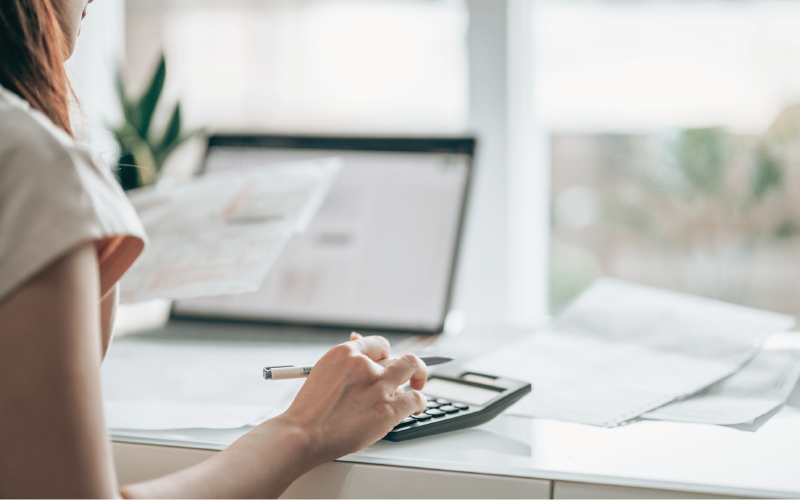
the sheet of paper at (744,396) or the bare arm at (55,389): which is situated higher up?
the bare arm at (55,389)

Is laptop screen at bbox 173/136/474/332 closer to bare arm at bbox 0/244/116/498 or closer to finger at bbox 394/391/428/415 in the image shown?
finger at bbox 394/391/428/415

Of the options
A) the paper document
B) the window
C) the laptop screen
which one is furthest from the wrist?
the window

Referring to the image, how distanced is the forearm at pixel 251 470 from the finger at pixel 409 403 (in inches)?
3.2

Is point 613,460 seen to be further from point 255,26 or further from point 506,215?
point 255,26

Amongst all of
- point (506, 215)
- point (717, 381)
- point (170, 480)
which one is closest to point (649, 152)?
point (506, 215)

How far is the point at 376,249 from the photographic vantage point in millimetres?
937

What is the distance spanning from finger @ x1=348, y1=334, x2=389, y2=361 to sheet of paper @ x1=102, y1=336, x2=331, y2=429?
0.12 meters

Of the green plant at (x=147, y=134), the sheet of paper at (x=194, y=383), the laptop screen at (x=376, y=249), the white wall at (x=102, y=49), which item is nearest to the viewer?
the sheet of paper at (x=194, y=383)

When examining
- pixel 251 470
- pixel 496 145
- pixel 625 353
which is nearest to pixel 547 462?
pixel 251 470

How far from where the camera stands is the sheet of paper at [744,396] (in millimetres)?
574

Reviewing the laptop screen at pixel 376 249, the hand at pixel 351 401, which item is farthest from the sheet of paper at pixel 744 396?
the laptop screen at pixel 376 249

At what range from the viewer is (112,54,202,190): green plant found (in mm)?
1136

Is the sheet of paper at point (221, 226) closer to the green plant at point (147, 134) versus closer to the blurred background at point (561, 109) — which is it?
the green plant at point (147, 134)

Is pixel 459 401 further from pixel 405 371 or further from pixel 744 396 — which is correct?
pixel 744 396
